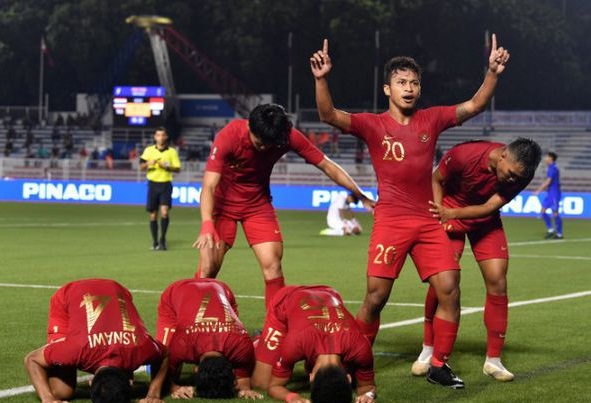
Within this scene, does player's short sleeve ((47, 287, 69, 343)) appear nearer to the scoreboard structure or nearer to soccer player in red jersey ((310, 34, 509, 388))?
soccer player in red jersey ((310, 34, 509, 388))

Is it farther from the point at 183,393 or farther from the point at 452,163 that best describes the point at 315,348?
the point at 452,163

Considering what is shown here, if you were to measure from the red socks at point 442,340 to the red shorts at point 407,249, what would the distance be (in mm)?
412

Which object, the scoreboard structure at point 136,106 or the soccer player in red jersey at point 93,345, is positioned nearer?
the soccer player in red jersey at point 93,345

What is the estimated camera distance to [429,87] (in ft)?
264

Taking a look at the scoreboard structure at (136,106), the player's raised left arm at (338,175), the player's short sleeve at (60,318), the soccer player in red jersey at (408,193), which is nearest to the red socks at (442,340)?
the soccer player in red jersey at (408,193)

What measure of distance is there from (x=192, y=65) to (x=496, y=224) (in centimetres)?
6606

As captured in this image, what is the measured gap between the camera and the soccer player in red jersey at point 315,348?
829 centimetres

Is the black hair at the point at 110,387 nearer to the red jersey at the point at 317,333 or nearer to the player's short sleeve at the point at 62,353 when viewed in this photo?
the player's short sleeve at the point at 62,353

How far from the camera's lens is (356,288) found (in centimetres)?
1772

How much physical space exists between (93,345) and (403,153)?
295 cm

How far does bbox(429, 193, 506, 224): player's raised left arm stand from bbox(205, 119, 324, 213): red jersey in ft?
4.35

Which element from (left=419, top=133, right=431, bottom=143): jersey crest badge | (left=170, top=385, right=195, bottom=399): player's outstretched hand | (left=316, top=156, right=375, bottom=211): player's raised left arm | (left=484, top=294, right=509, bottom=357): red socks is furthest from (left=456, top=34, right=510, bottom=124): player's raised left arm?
(left=170, top=385, right=195, bottom=399): player's outstretched hand

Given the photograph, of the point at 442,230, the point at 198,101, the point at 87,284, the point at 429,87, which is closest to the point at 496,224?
the point at 442,230

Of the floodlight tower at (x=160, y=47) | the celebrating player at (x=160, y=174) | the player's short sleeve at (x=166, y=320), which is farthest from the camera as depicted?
the floodlight tower at (x=160, y=47)
